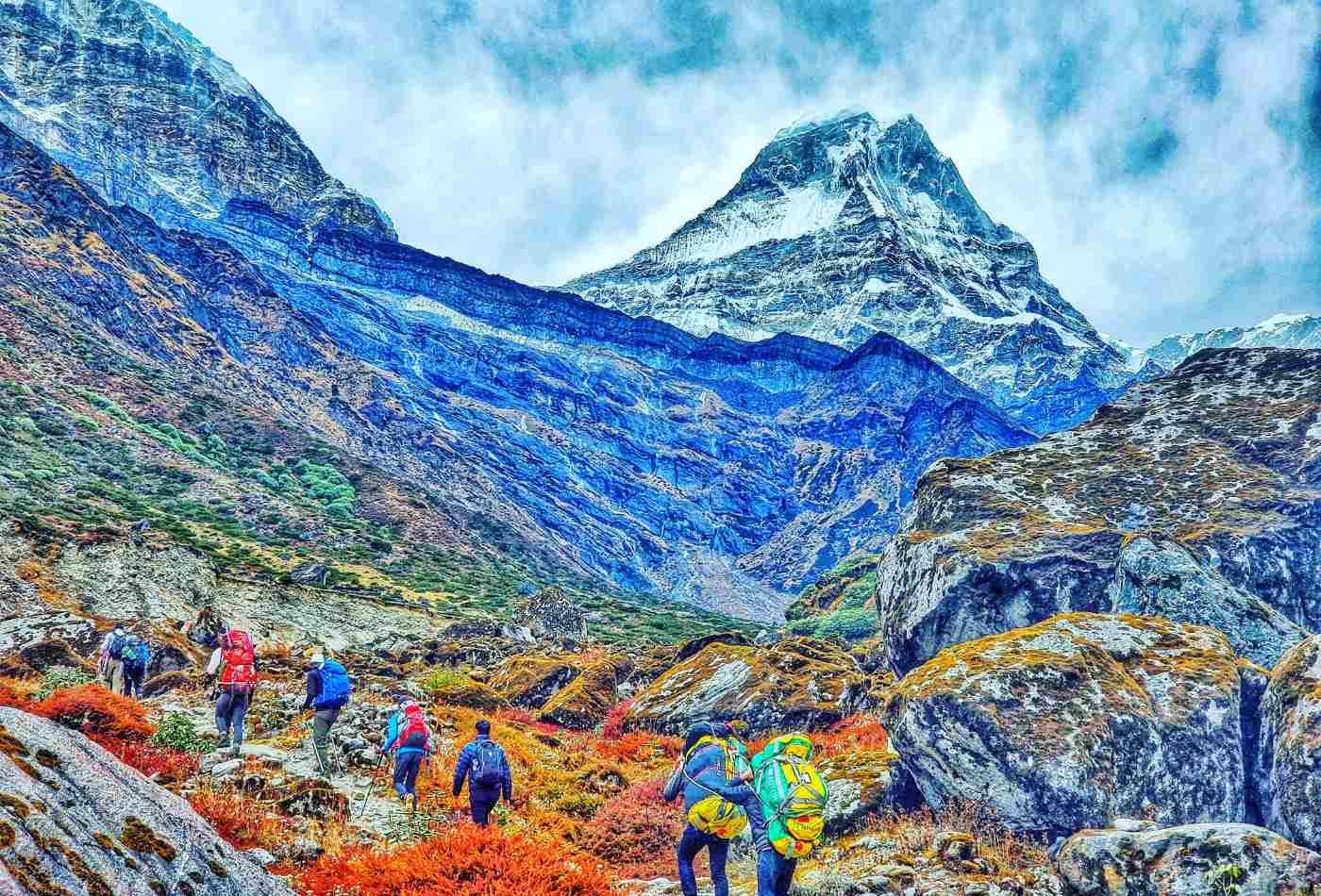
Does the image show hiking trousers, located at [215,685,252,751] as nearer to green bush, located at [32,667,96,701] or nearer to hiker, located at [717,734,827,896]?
green bush, located at [32,667,96,701]

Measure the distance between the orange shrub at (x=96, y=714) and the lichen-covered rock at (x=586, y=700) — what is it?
11213 mm

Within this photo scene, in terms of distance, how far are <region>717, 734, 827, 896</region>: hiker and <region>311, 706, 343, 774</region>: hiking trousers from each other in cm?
745

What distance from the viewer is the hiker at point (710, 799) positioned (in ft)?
26.6

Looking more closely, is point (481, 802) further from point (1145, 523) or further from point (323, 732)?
point (1145, 523)

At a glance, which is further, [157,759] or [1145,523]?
[1145,523]

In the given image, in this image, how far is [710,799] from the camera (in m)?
8.07

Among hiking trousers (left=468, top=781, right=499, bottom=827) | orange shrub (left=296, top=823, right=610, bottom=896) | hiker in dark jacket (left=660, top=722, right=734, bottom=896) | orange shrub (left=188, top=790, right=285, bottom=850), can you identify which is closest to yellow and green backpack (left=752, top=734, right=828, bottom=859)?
hiker in dark jacket (left=660, top=722, right=734, bottom=896)

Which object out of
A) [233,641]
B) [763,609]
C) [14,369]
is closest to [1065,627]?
[233,641]

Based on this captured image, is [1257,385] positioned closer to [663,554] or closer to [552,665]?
[552,665]

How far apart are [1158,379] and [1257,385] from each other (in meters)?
3.21

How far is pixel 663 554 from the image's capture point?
595ft

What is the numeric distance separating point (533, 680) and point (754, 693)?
9315 mm

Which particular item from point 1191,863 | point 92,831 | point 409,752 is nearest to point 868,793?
point 1191,863

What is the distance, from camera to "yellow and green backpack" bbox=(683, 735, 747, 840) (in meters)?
8.08
